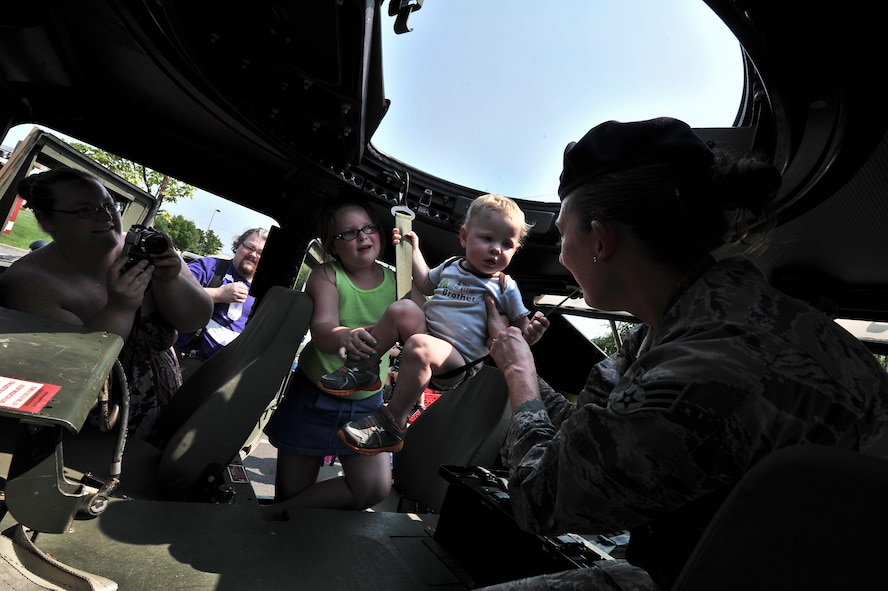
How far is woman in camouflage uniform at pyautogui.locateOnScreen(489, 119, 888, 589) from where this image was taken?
2.54ft

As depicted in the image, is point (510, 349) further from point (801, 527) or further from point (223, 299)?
point (223, 299)

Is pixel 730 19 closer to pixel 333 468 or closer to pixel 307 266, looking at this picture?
pixel 307 266

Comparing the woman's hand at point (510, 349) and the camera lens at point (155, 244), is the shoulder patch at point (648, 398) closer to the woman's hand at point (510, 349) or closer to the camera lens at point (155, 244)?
the woman's hand at point (510, 349)

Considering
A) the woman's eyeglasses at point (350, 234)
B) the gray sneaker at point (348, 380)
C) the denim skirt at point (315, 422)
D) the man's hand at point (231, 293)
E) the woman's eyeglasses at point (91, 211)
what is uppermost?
the woman's eyeglasses at point (350, 234)

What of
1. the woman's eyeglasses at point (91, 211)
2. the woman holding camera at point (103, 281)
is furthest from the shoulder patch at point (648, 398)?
the woman's eyeglasses at point (91, 211)

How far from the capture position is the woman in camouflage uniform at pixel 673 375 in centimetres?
78

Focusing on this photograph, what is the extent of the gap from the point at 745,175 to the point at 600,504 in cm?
72

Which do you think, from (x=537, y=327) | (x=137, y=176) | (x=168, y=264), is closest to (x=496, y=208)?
(x=537, y=327)

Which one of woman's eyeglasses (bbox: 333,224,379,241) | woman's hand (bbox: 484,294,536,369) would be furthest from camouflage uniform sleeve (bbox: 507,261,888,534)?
woman's eyeglasses (bbox: 333,224,379,241)

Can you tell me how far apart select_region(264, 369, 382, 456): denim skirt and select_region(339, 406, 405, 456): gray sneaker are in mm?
302

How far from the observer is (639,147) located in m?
1.08

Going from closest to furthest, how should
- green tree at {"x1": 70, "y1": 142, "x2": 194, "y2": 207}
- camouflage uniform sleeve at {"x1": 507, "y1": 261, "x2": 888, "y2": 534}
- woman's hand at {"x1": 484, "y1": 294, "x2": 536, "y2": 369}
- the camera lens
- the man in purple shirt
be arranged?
camouflage uniform sleeve at {"x1": 507, "y1": 261, "x2": 888, "y2": 534} → woman's hand at {"x1": 484, "y1": 294, "x2": 536, "y2": 369} → the camera lens → the man in purple shirt → green tree at {"x1": 70, "y1": 142, "x2": 194, "y2": 207}

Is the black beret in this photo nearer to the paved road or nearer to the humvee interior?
the humvee interior

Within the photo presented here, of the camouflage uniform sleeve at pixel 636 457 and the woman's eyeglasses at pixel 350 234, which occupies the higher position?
the woman's eyeglasses at pixel 350 234
